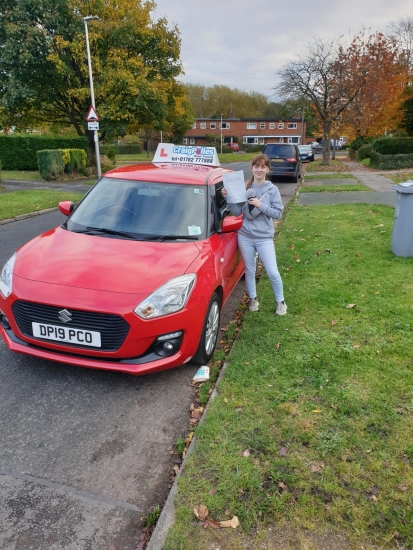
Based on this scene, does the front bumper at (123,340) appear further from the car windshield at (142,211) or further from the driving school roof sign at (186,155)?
the driving school roof sign at (186,155)

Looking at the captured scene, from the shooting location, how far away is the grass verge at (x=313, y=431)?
2.18 metres

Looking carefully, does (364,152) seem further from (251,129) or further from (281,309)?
(251,129)

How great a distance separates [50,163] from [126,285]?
58.9ft

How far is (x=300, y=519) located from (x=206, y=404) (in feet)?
3.89

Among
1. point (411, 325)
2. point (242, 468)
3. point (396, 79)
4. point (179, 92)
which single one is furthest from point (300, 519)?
point (396, 79)

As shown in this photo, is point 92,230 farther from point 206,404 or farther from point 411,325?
point 411,325

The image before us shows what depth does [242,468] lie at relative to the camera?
252 cm

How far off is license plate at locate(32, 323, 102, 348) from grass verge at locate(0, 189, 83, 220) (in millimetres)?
8003

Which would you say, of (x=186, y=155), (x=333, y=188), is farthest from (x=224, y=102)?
(x=186, y=155)

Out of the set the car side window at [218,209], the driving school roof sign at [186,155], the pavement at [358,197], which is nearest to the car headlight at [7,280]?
the car side window at [218,209]

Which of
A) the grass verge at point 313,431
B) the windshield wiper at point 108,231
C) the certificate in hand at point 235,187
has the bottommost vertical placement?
the grass verge at point 313,431

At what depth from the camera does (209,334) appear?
3793 millimetres

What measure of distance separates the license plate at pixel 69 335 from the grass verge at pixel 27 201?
26.3 feet

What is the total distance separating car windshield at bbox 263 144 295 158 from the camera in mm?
18125
